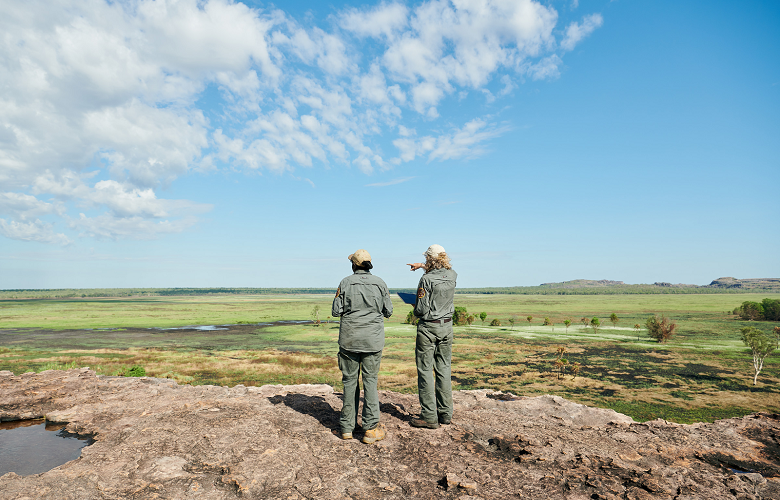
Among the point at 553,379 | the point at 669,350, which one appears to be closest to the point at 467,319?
the point at 669,350

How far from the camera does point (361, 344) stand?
583cm

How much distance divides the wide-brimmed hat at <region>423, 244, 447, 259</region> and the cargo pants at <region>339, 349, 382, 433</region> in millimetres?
2002

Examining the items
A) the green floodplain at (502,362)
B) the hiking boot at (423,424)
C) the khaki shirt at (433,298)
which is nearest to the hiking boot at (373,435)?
the hiking boot at (423,424)

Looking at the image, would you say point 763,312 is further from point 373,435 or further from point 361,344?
point 361,344

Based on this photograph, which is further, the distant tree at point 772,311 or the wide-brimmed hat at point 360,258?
the distant tree at point 772,311

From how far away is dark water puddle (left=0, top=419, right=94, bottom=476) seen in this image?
223 inches

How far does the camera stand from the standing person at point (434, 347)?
20.7 feet

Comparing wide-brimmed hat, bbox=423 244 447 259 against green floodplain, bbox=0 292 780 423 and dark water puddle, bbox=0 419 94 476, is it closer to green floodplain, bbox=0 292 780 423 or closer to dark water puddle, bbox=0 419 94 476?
dark water puddle, bbox=0 419 94 476

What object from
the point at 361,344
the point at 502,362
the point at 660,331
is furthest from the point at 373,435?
the point at 660,331

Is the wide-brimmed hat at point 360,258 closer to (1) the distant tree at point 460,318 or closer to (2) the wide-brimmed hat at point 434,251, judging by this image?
(2) the wide-brimmed hat at point 434,251

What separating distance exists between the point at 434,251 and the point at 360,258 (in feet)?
4.68

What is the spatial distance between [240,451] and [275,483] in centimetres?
114

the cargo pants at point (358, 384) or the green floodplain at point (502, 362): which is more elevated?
the cargo pants at point (358, 384)

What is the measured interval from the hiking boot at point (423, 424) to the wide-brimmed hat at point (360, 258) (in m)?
2.85
